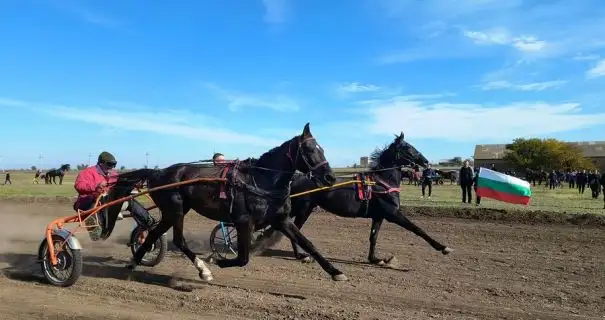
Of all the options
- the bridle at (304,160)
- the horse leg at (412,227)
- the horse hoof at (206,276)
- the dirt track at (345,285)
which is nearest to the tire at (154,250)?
the dirt track at (345,285)

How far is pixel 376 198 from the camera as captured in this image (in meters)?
8.98

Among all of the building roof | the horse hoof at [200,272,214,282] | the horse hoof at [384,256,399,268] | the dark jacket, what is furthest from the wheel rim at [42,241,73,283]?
the building roof

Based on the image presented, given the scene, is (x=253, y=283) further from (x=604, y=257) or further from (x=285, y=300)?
(x=604, y=257)

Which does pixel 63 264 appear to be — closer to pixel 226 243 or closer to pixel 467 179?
pixel 226 243

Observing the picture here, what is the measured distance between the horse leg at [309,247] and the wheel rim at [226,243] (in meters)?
2.29

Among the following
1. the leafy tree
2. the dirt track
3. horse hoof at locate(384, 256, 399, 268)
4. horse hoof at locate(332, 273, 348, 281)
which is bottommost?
the dirt track

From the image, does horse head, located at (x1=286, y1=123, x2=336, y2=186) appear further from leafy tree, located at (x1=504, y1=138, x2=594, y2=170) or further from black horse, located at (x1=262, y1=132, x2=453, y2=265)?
leafy tree, located at (x1=504, y1=138, x2=594, y2=170)

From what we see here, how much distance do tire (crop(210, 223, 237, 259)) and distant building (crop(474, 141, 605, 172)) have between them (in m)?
76.6

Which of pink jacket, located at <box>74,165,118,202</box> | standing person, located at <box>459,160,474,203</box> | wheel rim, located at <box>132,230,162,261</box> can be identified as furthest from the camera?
standing person, located at <box>459,160,474,203</box>

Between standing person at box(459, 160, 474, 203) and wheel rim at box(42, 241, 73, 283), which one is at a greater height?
standing person at box(459, 160, 474, 203)

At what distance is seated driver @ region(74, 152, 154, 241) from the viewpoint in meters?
7.89

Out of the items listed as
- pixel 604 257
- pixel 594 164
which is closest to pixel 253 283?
pixel 604 257

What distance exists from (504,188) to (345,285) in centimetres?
634

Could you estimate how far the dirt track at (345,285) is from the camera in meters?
5.75
